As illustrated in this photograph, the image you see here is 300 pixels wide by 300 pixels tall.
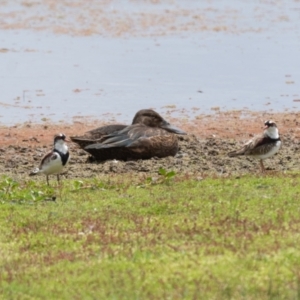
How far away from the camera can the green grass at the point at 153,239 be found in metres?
8.09

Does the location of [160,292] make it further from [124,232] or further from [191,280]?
[124,232]

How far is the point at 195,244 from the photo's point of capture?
9.07 m

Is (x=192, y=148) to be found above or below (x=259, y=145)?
below

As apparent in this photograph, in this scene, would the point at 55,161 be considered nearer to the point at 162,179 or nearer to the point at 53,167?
the point at 53,167

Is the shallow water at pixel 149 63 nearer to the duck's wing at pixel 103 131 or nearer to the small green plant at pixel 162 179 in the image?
the duck's wing at pixel 103 131

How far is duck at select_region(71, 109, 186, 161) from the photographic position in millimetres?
14789

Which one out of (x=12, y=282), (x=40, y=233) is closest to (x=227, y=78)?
(x=40, y=233)

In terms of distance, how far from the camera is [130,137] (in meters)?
15.0

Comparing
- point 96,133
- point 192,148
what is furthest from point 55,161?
point 192,148

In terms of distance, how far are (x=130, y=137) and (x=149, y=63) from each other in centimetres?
725

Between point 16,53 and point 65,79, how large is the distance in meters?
2.78

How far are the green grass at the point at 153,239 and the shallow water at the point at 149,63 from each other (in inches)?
239

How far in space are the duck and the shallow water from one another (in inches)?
92.8

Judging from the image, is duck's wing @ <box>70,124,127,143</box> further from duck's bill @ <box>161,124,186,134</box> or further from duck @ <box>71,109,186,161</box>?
duck's bill @ <box>161,124,186,134</box>
